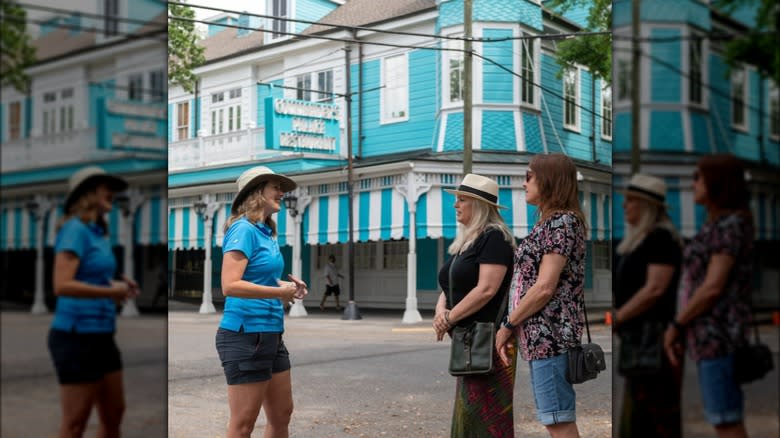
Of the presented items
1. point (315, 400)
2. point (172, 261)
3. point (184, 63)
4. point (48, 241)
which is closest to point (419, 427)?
point (315, 400)

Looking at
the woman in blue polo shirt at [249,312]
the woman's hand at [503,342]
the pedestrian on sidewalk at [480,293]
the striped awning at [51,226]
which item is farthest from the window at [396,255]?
the striped awning at [51,226]

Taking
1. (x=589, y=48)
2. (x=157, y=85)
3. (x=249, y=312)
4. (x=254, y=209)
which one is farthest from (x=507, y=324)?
(x=157, y=85)

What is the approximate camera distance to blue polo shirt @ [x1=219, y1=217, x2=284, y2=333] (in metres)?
3.52

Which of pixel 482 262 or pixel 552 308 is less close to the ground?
pixel 482 262

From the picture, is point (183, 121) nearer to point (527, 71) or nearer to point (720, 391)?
point (527, 71)

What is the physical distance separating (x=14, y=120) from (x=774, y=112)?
126 centimetres

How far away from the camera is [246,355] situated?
3492 mm

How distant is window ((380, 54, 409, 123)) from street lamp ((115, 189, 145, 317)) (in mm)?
2866

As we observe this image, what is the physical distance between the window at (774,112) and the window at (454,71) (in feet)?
10.2

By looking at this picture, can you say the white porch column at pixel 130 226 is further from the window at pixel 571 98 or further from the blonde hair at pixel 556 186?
the window at pixel 571 98

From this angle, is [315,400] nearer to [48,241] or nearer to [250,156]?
[250,156]

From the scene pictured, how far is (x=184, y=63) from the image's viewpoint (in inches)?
175

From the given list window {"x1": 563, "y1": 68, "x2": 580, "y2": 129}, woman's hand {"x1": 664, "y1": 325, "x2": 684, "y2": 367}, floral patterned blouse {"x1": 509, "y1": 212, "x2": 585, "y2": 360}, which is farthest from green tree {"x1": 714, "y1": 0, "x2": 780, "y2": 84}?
window {"x1": 563, "y1": 68, "x2": 580, "y2": 129}

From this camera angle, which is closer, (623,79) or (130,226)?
(623,79)
